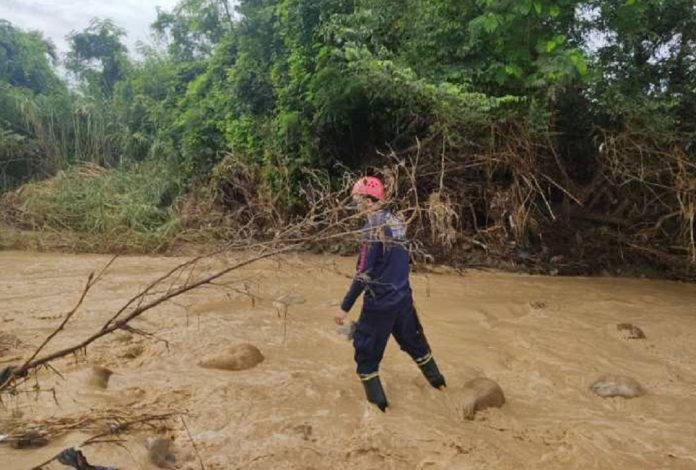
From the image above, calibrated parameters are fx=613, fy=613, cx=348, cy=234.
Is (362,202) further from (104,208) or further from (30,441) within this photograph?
(104,208)

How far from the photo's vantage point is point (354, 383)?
4191 mm

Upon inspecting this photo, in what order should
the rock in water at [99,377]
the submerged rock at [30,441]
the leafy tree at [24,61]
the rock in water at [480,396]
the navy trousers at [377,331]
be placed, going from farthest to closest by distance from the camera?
the leafy tree at [24,61]
the rock in water at [99,377]
the rock in water at [480,396]
the navy trousers at [377,331]
the submerged rock at [30,441]

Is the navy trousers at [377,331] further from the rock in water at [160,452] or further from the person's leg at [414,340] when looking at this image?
the rock in water at [160,452]

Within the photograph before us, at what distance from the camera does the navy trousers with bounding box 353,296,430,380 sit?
12.2 ft

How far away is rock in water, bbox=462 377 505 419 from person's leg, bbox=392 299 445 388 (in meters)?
0.21

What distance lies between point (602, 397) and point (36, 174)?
602 inches

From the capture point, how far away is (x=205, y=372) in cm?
426

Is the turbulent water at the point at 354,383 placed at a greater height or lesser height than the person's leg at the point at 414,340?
lesser

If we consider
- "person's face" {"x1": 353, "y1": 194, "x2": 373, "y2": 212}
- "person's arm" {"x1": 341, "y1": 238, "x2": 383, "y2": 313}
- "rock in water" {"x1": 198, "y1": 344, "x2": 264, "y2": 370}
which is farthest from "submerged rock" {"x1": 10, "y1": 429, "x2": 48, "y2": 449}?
"person's face" {"x1": 353, "y1": 194, "x2": 373, "y2": 212}

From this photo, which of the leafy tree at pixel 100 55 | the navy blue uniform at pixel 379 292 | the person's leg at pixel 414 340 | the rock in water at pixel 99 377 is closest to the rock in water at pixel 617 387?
the person's leg at pixel 414 340

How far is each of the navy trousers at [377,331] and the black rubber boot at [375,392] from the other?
36 mm

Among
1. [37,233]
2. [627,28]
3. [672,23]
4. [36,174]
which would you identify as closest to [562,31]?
[627,28]

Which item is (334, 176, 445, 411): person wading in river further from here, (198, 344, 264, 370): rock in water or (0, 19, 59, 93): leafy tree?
(0, 19, 59, 93): leafy tree

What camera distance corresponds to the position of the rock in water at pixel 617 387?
13.7ft
